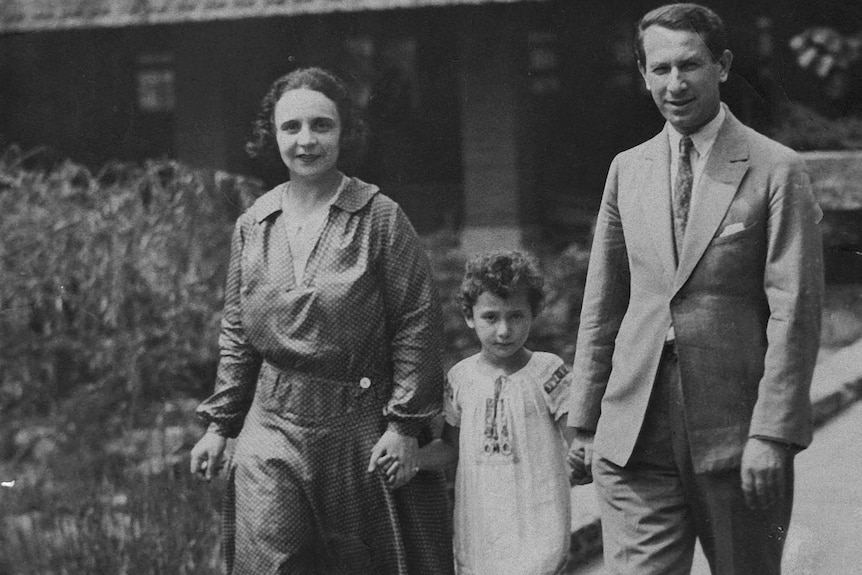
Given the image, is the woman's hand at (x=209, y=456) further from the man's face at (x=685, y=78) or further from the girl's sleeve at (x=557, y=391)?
the man's face at (x=685, y=78)

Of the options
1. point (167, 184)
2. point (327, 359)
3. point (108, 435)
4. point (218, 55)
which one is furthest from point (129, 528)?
point (218, 55)

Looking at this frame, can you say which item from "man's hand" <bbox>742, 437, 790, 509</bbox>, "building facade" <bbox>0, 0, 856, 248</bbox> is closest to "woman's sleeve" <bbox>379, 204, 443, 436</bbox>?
"man's hand" <bbox>742, 437, 790, 509</bbox>

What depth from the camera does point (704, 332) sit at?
10.3 feet

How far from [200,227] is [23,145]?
226 centimetres

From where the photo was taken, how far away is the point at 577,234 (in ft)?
20.7

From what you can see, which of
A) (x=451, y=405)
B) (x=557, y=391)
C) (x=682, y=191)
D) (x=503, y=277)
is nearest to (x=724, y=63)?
(x=682, y=191)

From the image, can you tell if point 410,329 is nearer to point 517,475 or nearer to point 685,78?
point 517,475

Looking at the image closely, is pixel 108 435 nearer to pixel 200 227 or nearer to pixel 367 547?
pixel 200 227

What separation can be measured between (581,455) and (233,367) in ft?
3.71

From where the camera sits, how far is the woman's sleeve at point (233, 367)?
12.6ft

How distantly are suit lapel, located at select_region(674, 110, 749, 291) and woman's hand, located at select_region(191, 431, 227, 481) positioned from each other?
1.52m

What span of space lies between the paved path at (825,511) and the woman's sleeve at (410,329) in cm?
119

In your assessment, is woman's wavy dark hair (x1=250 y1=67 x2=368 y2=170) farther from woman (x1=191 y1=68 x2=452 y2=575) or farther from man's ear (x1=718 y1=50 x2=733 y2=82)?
man's ear (x1=718 y1=50 x2=733 y2=82)

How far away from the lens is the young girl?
3.62 meters
